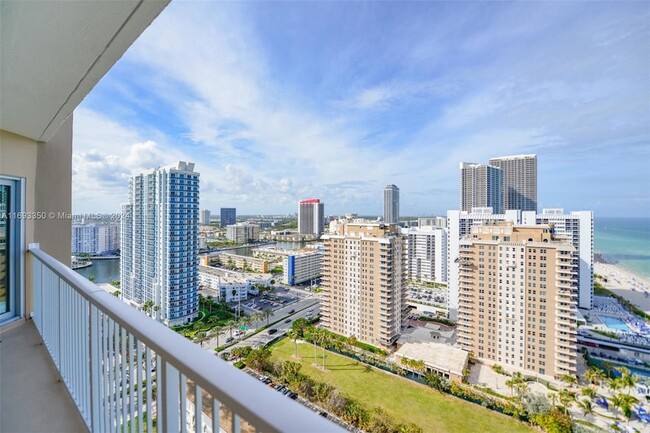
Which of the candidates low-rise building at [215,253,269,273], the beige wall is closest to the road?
low-rise building at [215,253,269,273]

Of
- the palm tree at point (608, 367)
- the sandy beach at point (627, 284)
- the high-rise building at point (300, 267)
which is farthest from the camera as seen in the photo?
the high-rise building at point (300, 267)

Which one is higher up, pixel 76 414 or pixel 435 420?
pixel 76 414

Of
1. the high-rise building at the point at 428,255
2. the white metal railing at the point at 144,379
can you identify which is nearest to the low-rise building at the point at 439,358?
the white metal railing at the point at 144,379

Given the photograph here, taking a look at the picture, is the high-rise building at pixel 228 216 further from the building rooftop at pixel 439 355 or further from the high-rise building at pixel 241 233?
the building rooftop at pixel 439 355

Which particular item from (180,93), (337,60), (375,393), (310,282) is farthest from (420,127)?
(375,393)

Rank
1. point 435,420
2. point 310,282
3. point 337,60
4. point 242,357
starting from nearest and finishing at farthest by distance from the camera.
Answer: point 435,420 → point 242,357 → point 337,60 → point 310,282

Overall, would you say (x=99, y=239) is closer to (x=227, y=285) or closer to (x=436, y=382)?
(x=227, y=285)

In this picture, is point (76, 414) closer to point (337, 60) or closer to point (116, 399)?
point (116, 399)
